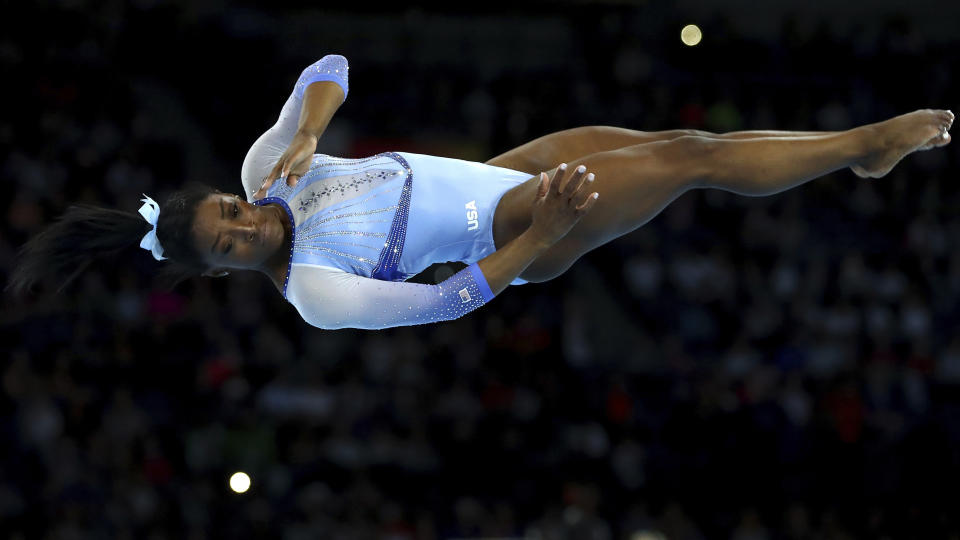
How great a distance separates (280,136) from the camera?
379cm

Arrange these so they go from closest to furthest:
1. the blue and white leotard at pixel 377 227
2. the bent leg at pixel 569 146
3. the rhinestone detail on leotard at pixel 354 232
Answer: the blue and white leotard at pixel 377 227 < the rhinestone detail on leotard at pixel 354 232 < the bent leg at pixel 569 146

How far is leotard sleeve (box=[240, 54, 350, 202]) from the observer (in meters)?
3.76

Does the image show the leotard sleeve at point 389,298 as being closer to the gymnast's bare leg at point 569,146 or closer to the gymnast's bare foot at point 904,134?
the gymnast's bare leg at point 569,146

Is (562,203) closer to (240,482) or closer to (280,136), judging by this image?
(280,136)

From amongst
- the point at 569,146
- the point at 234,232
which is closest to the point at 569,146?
the point at 569,146

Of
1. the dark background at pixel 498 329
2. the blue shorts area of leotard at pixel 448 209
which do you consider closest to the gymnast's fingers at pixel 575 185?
the blue shorts area of leotard at pixel 448 209

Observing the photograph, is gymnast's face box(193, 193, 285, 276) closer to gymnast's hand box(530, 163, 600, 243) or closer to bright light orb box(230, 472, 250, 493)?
gymnast's hand box(530, 163, 600, 243)

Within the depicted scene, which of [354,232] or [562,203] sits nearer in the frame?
[562,203]

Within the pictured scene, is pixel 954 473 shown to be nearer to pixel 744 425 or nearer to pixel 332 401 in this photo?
pixel 744 425

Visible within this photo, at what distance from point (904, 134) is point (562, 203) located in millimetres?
1320

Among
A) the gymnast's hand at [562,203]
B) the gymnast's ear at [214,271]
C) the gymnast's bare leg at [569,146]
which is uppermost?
the gymnast's bare leg at [569,146]

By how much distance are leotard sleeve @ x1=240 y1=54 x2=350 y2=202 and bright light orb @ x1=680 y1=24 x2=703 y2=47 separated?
298 inches

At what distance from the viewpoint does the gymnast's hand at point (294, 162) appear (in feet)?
11.2

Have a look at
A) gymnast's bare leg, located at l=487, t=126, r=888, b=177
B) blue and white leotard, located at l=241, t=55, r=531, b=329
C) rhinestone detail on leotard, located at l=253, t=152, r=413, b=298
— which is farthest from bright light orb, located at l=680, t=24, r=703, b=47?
rhinestone detail on leotard, located at l=253, t=152, r=413, b=298
